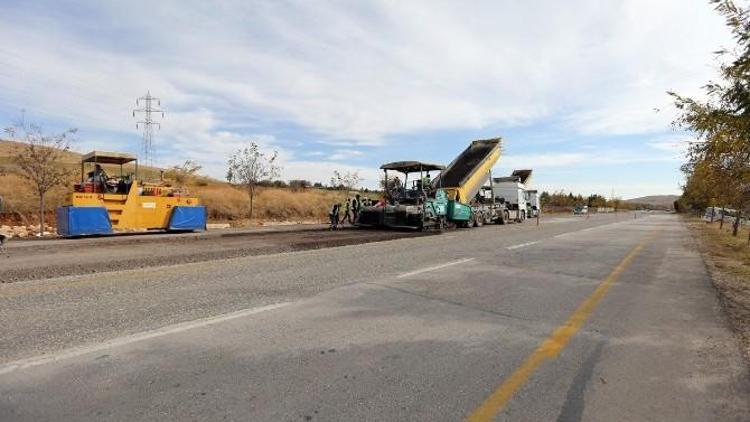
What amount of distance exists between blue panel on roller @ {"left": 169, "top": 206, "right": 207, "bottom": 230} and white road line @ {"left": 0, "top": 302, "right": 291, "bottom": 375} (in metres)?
16.0

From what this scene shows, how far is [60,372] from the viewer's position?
14.1 feet

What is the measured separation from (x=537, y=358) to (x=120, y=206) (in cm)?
1828

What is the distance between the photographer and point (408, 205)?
24438 mm

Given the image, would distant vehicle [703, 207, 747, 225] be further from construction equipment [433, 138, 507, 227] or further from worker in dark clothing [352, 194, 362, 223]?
worker in dark clothing [352, 194, 362, 223]

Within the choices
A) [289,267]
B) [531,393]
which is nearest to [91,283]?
[289,267]

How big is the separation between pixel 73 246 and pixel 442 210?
16153mm

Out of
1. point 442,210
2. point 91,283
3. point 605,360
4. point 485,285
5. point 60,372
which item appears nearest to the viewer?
point 60,372

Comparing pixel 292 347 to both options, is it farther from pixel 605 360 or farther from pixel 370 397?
pixel 605 360

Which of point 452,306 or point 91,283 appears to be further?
point 91,283

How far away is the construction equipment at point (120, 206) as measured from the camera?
18438 mm

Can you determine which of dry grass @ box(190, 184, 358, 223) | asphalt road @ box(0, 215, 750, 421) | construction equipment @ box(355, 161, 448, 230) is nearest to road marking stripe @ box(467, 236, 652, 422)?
asphalt road @ box(0, 215, 750, 421)

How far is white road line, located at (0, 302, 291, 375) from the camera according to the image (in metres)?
4.51

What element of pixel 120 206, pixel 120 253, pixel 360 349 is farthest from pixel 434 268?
pixel 120 206

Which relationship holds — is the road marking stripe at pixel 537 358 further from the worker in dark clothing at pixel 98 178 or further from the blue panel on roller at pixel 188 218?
the worker in dark clothing at pixel 98 178
